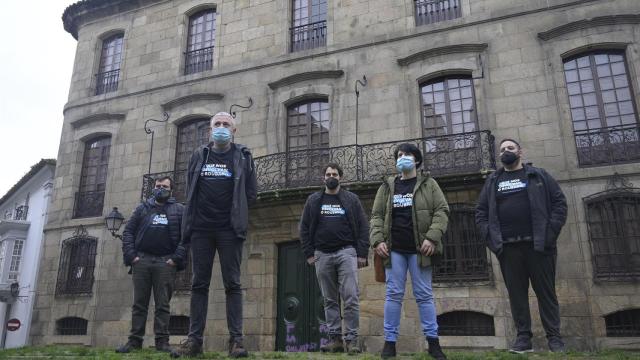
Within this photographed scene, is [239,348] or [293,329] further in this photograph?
[293,329]

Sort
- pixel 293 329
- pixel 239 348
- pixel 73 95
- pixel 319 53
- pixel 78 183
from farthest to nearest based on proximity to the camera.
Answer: pixel 73 95 → pixel 78 183 → pixel 319 53 → pixel 293 329 → pixel 239 348

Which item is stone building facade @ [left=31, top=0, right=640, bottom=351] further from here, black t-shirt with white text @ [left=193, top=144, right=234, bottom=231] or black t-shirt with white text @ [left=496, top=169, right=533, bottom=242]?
black t-shirt with white text @ [left=193, top=144, right=234, bottom=231]

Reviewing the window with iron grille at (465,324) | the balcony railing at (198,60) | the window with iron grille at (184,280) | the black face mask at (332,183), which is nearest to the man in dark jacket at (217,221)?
the black face mask at (332,183)

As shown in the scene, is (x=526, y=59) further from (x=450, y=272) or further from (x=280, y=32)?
(x=280, y=32)

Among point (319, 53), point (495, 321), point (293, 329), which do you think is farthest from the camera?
point (319, 53)

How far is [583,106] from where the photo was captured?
34.7 ft

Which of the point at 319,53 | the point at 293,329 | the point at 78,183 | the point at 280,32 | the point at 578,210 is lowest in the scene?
the point at 293,329

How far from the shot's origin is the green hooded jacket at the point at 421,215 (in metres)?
4.70

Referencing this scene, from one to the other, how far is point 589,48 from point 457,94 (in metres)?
2.88

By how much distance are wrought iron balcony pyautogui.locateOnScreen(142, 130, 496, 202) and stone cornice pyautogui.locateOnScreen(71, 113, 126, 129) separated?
3.32m

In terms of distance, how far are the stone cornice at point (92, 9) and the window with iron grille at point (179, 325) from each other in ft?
32.1

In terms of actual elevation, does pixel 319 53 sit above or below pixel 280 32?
below

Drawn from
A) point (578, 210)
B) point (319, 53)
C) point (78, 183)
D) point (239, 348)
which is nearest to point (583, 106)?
point (578, 210)

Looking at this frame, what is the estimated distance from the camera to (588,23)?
35.1 feet
